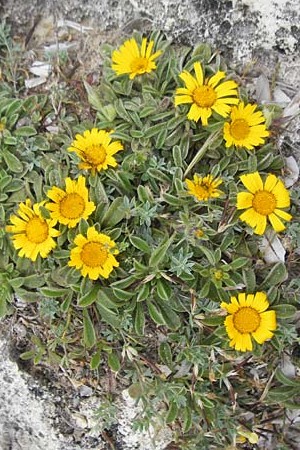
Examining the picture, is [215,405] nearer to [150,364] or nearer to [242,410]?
[242,410]

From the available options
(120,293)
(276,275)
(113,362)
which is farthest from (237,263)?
(113,362)

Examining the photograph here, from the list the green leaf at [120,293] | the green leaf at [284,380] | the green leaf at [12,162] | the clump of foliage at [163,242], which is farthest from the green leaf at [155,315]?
the green leaf at [12,162]

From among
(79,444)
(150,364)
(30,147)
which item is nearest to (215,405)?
(150,364)

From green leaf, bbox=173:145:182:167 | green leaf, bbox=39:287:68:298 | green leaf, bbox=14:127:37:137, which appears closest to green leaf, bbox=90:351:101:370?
green leaf, bbox=39:287:68:298

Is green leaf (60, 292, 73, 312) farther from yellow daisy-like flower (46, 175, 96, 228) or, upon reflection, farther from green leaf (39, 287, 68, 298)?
yellow daisy-like flower (46, 175, 96, 228)

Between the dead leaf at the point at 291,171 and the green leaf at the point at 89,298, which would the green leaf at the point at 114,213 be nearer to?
the green leaf at the point at 89,298
